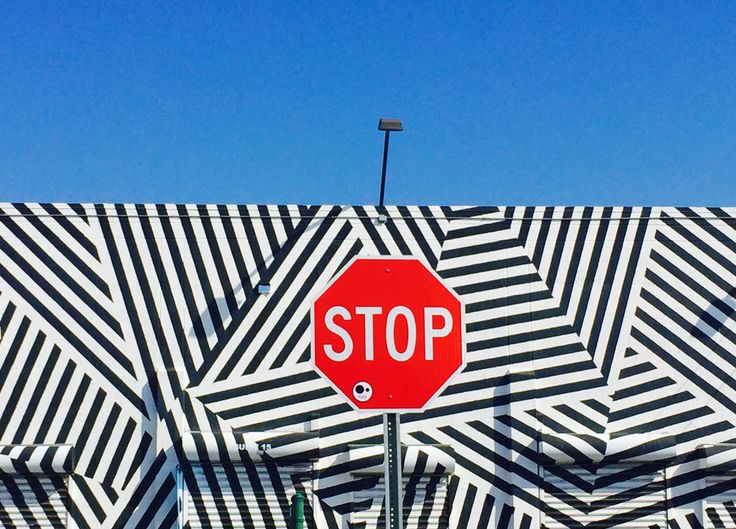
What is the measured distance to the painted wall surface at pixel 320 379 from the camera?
9.77m

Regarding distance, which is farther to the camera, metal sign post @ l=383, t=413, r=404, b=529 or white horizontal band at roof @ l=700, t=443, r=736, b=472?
white horizontal band at roof @ l=700, t=443, r=736, b=472

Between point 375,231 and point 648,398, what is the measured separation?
3.61 metres

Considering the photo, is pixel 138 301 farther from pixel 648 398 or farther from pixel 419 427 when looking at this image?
pixel 648 398

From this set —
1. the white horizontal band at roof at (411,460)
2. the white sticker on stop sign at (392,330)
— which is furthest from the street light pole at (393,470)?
the white horizontal band at roof at (411,460)

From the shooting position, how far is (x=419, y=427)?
10000mm

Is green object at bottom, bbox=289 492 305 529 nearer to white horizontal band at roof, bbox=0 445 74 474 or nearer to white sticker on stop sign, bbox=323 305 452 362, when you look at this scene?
white horizontal band at roof, bbox=0 445 74 474

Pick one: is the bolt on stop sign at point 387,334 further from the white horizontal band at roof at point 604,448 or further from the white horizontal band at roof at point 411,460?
the white horizontal band at roof at point 604,448

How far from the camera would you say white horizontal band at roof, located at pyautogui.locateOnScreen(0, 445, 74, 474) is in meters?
9.58

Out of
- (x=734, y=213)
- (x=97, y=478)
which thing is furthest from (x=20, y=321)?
(x=734, y=213)

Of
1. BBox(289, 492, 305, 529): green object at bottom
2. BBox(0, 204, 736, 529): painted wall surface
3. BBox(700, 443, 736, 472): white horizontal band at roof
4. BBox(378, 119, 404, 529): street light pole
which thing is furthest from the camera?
BBox(700, 443, 736, 472): white horizontal band at roof

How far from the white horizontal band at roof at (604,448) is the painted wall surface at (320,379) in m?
0.02

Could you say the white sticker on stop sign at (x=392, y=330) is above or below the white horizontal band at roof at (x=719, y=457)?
below

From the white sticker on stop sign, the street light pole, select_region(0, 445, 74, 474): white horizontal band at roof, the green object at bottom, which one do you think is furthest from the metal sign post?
select_region(0, 445, 74, 474): white horizontal band at roof

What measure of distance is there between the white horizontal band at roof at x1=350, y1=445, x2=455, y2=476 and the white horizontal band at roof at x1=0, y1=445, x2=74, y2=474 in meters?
A: 3.03
